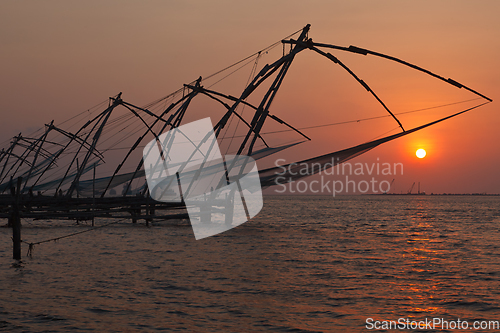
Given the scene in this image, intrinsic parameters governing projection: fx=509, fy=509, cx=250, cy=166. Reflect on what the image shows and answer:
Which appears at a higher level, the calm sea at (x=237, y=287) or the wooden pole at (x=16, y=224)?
the wooden pole at (x=16, y=224)

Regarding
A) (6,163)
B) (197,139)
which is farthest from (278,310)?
(6,163)

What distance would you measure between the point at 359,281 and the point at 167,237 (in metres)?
11.4

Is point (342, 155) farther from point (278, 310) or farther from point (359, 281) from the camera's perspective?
point (278, 310)

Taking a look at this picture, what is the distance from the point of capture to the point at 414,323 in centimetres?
841

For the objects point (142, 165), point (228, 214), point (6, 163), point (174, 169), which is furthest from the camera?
point (6, 163)

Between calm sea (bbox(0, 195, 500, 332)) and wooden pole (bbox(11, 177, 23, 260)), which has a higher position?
wooden pole (bbox(11, 177, 23, 260))

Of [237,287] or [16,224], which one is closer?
[237,287]

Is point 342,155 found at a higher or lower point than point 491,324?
higher

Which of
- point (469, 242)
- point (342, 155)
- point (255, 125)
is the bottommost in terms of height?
point (469, 242)

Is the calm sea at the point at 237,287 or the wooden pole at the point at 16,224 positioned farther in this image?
the wooden pole at the point at 16,224

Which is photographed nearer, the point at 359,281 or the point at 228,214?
the point at 359,281

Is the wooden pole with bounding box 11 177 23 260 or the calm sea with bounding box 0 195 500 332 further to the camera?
the wooden pole with bounding box 11 177 23 260

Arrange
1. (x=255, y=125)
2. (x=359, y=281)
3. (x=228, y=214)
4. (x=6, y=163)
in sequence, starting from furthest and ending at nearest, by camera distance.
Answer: (x=6, y=163) < (x=228, y=214) < (x=255, y=125) < (x=359, y=281)

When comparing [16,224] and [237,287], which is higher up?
[16,224]
